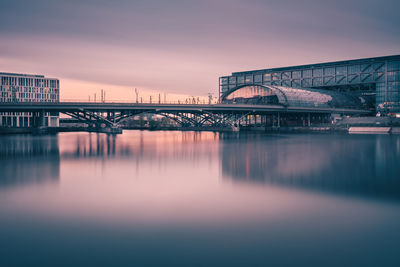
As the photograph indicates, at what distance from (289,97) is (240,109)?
25524 millimetres

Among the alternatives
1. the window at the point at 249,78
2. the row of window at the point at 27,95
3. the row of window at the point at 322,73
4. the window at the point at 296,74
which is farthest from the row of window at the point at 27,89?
the window at the point at 296,74

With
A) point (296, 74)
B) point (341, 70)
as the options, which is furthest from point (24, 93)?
point (341, 70)

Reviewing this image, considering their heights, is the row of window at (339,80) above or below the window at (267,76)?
below

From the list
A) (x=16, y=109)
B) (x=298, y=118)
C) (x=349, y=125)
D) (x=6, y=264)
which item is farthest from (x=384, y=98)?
(x=6, y=264)

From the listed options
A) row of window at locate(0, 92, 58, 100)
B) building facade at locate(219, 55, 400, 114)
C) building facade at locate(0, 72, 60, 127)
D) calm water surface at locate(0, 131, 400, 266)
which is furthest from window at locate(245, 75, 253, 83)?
calm water surface at locate(0, 131, 400, 266)

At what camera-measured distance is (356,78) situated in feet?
500

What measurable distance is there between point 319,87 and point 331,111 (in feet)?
143

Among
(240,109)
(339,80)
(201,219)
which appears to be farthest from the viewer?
(339,80)

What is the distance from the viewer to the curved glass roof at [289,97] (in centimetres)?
12561

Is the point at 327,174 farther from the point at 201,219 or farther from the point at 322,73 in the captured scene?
the point at 322,73

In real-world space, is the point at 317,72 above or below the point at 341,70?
above

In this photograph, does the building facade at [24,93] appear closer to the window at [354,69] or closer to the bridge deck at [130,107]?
the bridge deck at [130,107]

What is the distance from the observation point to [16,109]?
293ft

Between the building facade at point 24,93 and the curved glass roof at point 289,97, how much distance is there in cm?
9471
